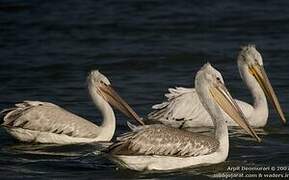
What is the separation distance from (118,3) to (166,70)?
18.8 feet

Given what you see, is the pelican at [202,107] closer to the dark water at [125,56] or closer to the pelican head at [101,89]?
the dark water at [125,56]

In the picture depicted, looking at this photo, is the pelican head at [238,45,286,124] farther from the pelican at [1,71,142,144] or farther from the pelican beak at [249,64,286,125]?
the pelican at [1,71,142,144]

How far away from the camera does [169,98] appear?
11336mm

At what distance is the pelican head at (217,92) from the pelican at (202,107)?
1855mm

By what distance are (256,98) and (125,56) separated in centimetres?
430

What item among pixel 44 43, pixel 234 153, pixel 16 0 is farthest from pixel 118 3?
pixel 234 153

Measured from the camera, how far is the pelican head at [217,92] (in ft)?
29.9

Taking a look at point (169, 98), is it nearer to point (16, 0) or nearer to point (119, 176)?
point (119, 176)

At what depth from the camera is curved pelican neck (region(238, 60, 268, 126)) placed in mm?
11102

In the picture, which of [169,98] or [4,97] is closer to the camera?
[169,98]

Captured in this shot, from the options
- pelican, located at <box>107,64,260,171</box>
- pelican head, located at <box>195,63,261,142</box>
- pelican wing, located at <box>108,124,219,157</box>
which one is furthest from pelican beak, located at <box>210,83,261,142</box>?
pelican wing, located at <box>108,124,219,157</box>

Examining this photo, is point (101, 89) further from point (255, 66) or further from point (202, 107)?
point (255, 66)

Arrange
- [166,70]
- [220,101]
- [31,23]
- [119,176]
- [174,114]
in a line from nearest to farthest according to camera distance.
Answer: [119,176]
[220,101]
[174,114]
[166,70]
[31,23]

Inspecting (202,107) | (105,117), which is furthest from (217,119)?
(202,107)
